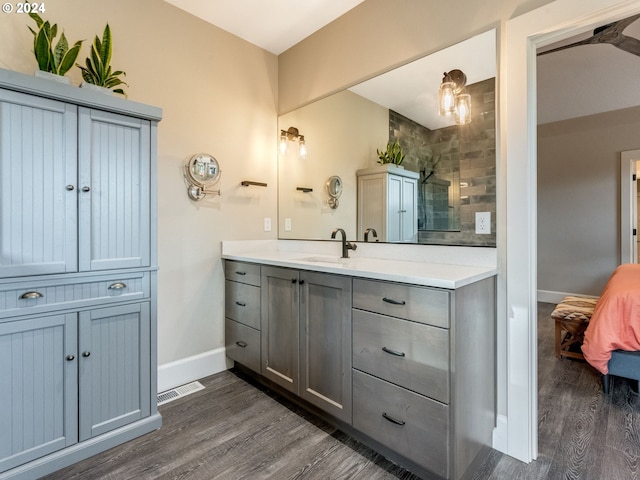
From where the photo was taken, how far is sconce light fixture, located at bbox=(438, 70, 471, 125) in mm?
1845

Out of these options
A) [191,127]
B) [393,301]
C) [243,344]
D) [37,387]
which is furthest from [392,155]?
[37,387]

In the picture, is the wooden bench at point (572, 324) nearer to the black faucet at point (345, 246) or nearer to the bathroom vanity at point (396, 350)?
the bathroom vanity at point (396, 350)

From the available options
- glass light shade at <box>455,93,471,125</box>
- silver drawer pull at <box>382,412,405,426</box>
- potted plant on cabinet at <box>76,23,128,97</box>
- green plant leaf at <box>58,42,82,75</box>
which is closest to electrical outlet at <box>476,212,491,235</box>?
glass light shade at <box>455,93,471,125</box>

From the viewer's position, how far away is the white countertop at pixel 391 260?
1.46 metres

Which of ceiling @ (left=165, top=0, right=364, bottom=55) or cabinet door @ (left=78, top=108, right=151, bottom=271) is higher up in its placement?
ceiling @ (left=165, top=0, right=364, bottom=55)

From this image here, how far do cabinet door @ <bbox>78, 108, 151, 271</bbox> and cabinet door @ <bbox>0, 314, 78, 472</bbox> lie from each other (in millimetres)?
342

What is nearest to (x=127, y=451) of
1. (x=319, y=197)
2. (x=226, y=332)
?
(x=226, y=332)

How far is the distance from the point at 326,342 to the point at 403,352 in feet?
1.64

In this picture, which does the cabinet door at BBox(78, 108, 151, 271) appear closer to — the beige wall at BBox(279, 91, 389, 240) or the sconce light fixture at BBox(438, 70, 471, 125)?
the beige wall at BBox(279, 91, 389, 240)

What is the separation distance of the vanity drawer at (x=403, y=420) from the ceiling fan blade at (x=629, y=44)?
3.35 m

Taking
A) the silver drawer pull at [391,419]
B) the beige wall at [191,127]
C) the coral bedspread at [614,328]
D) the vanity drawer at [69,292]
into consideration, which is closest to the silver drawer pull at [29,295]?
the vanity drawer at [69,292]

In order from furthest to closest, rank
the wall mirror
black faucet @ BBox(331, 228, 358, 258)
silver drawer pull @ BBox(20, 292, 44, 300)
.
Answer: black faucet @ BBox(331, 228, 358, 258), the wall mirror, silver drawer pull @ BBox(20, 292, 44, 300)

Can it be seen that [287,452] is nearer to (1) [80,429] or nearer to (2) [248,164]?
(1) [80,429]

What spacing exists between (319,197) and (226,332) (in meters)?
1.36
